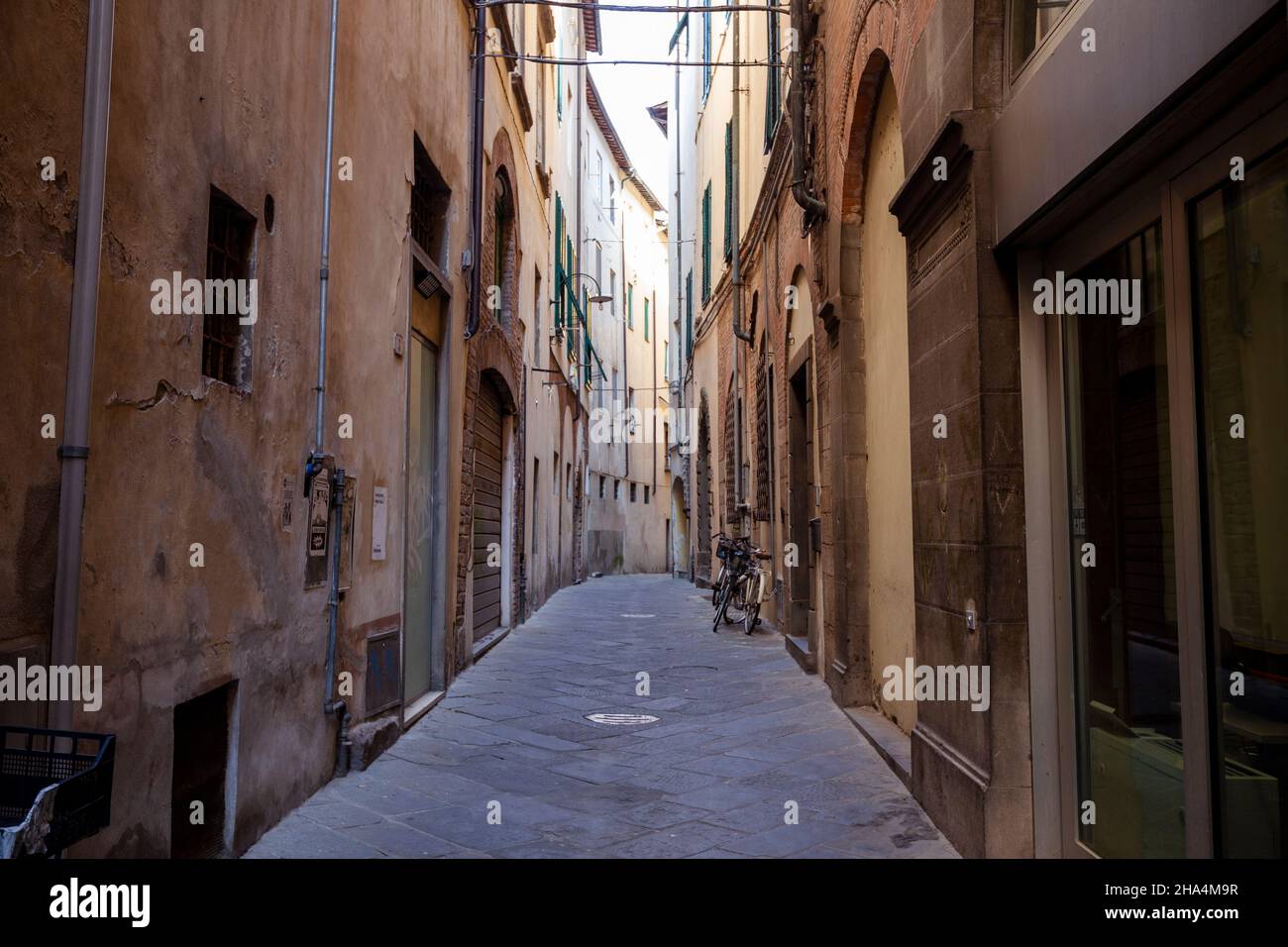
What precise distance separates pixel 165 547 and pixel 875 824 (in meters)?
2.84

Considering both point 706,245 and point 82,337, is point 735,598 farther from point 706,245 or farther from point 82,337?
point 82,337

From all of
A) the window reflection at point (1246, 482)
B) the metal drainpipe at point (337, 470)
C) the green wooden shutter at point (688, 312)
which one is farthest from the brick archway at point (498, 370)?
the green wooden shutter at point (688, 312)

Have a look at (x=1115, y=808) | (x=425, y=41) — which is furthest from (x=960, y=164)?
(x=425, y=41)

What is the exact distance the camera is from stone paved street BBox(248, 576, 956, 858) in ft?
12.6

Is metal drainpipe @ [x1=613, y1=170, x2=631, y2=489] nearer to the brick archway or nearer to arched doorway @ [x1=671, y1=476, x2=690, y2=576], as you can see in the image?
arched doorway @ [x1=671, y1=476, x2=690, y2=576]

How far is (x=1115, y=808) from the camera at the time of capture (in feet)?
10.00

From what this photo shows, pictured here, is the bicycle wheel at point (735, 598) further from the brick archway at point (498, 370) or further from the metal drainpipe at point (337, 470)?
the metal drainpipe at point (337, 470)

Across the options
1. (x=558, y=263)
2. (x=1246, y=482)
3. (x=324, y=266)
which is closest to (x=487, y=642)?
(x=324, y=266)

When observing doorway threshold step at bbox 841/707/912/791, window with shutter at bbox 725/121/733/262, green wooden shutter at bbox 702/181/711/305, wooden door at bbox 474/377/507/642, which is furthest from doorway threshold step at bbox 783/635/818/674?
green wooden shutter at bbox 702/181/711/305

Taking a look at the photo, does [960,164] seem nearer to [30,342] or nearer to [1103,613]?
[1103,613]

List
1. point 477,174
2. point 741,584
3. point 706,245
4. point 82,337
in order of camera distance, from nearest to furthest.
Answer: point 82,337 < point 477,174 < point 741,584 < point 706,245

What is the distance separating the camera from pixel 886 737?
5.41 metres

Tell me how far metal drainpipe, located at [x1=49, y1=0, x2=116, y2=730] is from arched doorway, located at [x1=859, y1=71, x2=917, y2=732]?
3920 millimetres

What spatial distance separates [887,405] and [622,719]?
2.49 meters
